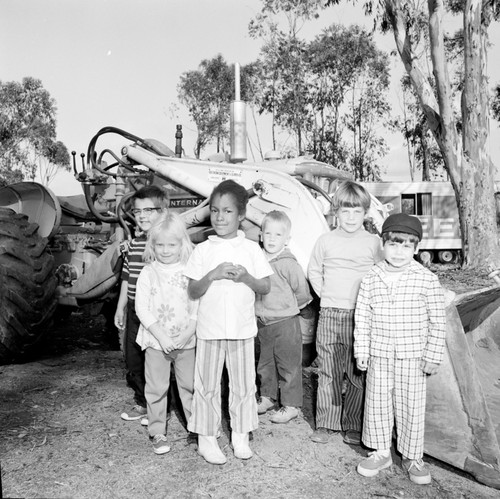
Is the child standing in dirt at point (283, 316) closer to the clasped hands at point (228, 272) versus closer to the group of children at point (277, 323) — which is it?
the group of children at point (277, 323)

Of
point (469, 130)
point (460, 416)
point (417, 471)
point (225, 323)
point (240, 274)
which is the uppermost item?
point (469, 130)

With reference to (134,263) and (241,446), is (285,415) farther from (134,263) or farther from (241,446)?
(134,263)

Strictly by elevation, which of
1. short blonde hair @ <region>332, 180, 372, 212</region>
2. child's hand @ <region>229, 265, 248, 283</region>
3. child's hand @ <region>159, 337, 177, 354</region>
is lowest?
child's hand @ <region>159, 337, 177, 354</region>

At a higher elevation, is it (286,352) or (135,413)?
(286,352)

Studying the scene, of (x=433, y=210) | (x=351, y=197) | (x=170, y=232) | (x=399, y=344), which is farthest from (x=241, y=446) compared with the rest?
(x=433, y=210)

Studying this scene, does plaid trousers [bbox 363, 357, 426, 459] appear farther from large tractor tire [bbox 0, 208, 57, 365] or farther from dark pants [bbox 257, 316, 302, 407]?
large tractor tire [bbox 0, 208, 57, 365]

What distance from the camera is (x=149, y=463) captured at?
313cm

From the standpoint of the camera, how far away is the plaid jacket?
3076 millimetres

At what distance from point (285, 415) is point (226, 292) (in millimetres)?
1008

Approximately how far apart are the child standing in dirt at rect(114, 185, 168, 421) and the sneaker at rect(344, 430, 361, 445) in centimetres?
127

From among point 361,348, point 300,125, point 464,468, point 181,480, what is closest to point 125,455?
point 181,480

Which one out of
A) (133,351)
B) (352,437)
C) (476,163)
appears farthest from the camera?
(476,163)

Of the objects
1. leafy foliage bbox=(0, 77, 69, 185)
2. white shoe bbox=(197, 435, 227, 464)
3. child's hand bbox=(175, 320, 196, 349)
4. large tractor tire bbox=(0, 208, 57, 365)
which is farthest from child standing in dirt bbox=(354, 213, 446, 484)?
leafy foliage bbox=(0, 77, 69, 185)

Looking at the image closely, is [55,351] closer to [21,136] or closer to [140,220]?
[140,220]
